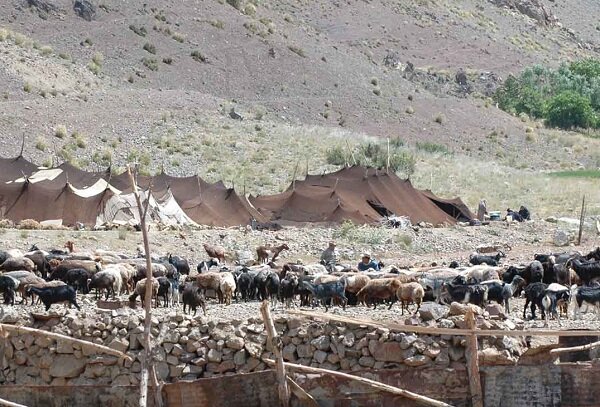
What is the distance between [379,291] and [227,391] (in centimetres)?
725

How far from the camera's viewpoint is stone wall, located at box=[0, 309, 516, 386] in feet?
59.2

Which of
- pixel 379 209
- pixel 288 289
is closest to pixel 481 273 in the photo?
pixel 288 289

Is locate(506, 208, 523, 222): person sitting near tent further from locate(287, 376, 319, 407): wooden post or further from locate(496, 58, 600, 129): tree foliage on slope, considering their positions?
locate(496, 58, 600, 129): tree foliage on slope

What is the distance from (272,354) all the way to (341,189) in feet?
89.4

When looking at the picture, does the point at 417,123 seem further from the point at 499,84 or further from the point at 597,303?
the point at 597,303

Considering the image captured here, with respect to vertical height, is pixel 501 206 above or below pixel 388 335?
below

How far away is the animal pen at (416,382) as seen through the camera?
17.1 meters

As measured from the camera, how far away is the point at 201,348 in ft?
61.5

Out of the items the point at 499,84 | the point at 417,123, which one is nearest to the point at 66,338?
the point at 417,123

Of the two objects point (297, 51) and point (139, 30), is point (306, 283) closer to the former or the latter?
point (139, 30)

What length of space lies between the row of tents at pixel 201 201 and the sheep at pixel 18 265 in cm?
1011

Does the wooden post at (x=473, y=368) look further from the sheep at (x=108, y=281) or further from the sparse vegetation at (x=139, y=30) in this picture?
the sparse vegetation at (x=139, y=30)

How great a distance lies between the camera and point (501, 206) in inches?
2168

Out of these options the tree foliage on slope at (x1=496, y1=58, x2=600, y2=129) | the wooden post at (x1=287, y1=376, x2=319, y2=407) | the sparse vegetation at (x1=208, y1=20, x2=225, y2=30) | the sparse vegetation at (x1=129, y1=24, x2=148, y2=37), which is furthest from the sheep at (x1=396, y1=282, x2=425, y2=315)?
the tree foliage on slope at (x1=496, y1=58, x2=600, y2=129)
